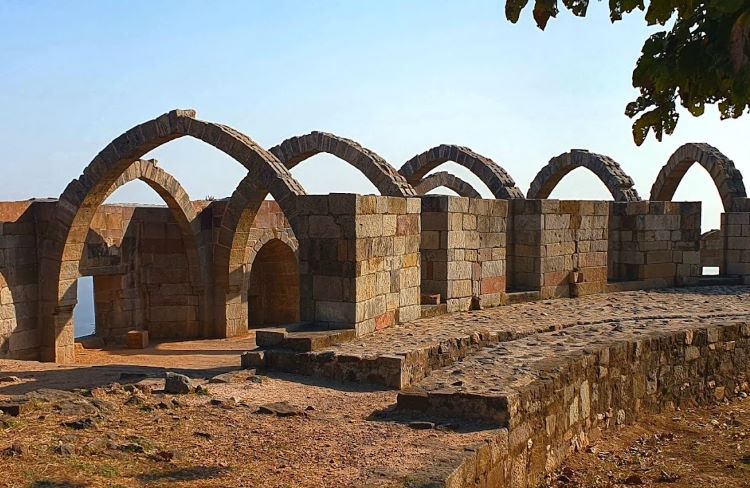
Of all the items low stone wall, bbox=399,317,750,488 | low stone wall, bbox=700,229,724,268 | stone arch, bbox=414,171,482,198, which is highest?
stone arch, bbox=414,171,482,198

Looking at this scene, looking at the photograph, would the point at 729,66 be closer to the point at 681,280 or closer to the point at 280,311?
the point at 681,280

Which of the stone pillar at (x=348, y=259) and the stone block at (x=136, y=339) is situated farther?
the stone block at (x=136, y=339)

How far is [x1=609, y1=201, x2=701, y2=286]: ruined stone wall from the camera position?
1490 cm

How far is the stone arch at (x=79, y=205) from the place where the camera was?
1252cm

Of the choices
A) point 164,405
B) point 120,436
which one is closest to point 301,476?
point 120,436

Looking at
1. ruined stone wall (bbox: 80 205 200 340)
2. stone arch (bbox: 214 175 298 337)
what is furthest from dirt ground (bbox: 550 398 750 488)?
ruined stone wall (bbox: 80 205 200 340)

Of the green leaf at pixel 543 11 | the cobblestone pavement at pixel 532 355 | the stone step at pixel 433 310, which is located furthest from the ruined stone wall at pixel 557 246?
the green leaf at pixel 543 11

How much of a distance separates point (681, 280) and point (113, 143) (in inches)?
433

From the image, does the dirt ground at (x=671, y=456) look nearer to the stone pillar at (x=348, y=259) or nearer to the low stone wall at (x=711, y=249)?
the stone pillar at (x=348, y=259)

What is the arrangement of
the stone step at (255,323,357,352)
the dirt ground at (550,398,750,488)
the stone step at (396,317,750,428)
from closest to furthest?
the stone step at (396,317,750,428), the dirt ground at (550,398,750,488), the stone step at (255,323,357,352)

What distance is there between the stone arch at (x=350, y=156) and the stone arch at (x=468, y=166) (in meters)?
4.56

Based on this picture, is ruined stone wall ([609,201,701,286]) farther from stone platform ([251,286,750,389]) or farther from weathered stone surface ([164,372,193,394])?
weathered stone surface ([164,372,193,394])

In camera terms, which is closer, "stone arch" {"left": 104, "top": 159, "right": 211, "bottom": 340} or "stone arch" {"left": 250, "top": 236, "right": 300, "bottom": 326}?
"stone arch" {"left": 104, "top": 159, "right": 211, "bottom": 340}

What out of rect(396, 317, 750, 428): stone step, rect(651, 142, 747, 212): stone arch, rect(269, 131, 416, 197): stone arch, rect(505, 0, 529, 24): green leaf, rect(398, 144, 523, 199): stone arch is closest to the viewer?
rect(505, 0, 529, 24): green leaf
